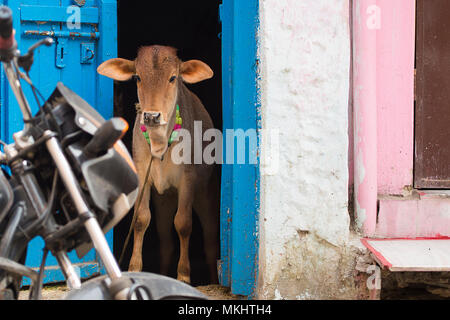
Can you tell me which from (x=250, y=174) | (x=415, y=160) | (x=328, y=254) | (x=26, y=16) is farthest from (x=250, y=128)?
(x=26, y=16)

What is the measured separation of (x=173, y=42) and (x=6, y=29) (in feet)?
17.1

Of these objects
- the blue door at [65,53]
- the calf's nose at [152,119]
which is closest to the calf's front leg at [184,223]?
the blue door at [65,53]

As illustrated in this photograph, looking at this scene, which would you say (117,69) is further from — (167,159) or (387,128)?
(387,128)

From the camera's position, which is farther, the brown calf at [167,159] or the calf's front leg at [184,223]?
the calf's front leg at [184,223]

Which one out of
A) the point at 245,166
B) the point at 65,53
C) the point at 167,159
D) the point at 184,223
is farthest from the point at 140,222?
the point at 65,53

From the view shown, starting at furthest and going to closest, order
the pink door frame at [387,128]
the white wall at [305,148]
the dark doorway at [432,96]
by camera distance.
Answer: the dark doorway at [432,96]
the pink door frame at [387,128]
the white wall at [305,148]

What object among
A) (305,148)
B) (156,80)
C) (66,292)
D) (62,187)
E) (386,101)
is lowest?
(66,292)

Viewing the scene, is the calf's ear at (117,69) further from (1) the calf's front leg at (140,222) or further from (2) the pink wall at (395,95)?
(2) the pink wall at (395,95)

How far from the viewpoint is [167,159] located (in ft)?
15.4

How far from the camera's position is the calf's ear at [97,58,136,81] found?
14.0 ft

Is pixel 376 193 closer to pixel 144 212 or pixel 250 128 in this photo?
pixel 250 128

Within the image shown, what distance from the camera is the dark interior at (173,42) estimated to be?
6.07m

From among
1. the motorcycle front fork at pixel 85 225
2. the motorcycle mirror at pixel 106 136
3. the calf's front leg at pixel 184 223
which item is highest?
the motorcycle mirror at pixel 106 136

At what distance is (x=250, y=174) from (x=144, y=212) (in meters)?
1.08
